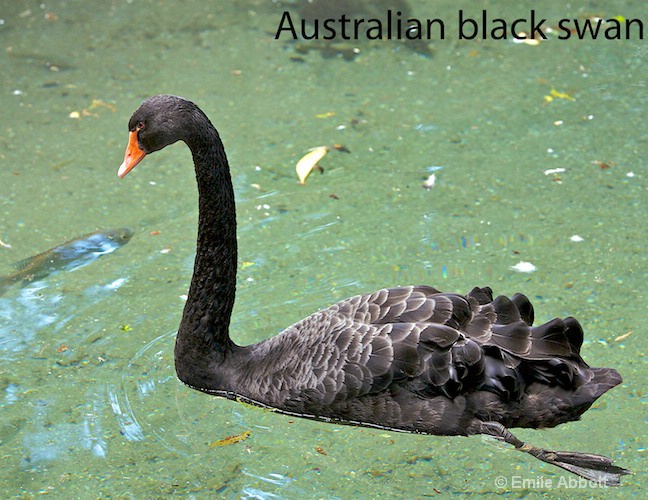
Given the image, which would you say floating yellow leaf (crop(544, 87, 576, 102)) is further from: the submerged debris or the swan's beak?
the swan's beak

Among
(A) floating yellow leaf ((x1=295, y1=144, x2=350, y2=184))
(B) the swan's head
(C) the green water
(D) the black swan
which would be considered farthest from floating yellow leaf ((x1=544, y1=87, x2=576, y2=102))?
(B) the swan's head

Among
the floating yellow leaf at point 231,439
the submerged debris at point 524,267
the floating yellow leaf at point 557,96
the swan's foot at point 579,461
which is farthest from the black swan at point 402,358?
the floating yellow leaf at point 557,96

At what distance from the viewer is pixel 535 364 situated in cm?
330

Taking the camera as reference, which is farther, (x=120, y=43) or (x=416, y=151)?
(x=120, y=43)

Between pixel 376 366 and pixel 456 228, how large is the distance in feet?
4.81

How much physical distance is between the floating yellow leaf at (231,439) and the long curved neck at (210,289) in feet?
1.06

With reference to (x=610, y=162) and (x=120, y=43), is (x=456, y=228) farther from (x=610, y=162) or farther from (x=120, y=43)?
(x=120, y=43)

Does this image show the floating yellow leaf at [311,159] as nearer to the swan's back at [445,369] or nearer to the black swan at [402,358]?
the black swan at [402,358]

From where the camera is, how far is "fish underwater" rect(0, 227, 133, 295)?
4391 mm

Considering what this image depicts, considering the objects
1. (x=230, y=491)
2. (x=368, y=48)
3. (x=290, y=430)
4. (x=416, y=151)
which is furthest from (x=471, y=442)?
(x=368, y=48)

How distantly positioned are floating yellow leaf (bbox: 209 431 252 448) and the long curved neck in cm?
32

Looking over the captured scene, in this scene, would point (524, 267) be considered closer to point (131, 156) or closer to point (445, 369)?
point (445, 369)

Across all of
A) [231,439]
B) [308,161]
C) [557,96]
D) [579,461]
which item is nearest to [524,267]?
[579,461]

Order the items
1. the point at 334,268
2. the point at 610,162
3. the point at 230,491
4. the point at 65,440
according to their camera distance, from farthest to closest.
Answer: the point at 610,162 < the point at 334,268 < the point at 65,440 < the point at 230,491
